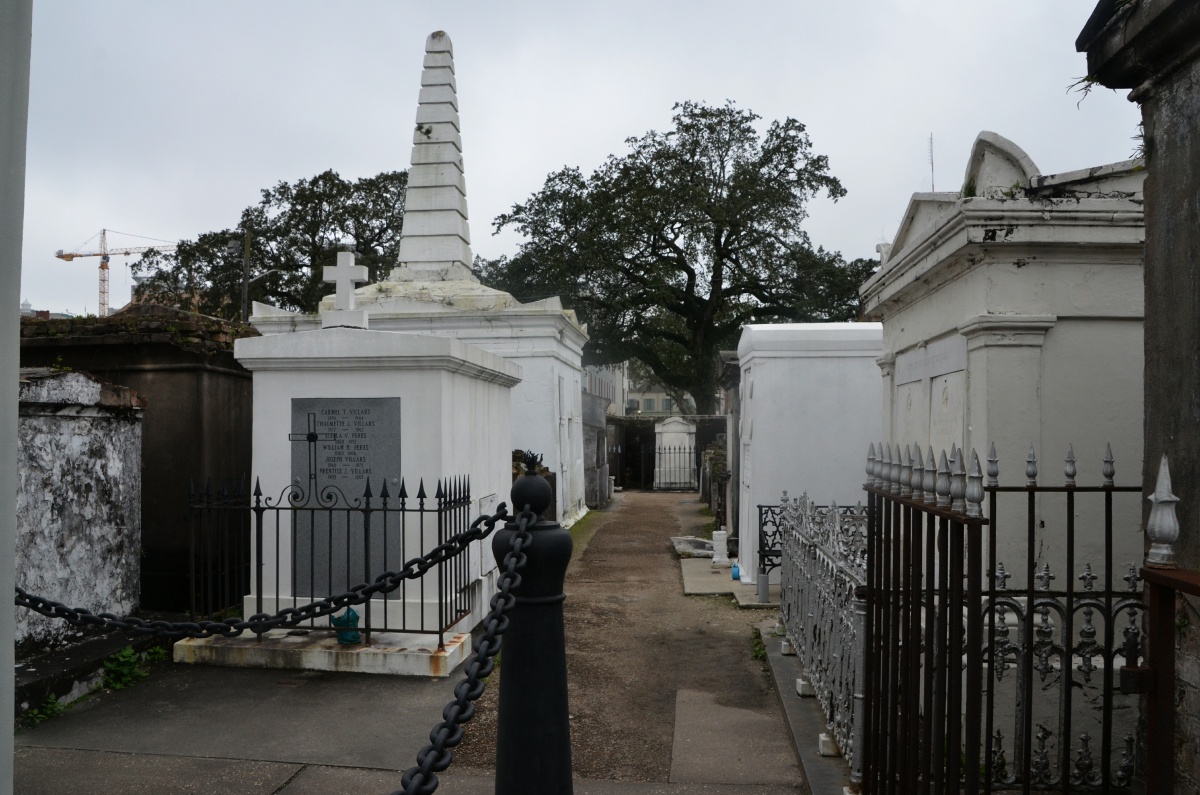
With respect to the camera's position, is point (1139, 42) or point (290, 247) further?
point (290, 247)

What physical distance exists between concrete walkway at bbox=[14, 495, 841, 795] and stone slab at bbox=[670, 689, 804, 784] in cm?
1

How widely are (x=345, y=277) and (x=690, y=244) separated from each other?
2427 cm

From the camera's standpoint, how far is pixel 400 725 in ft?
18.3

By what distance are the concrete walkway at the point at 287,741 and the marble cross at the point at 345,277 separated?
3405 millimetres

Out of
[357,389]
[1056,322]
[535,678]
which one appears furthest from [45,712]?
[1056,322]

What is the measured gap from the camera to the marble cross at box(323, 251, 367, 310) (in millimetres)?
8578

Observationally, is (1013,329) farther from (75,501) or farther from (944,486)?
(75,501)

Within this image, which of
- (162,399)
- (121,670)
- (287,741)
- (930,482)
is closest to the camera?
(930,482)

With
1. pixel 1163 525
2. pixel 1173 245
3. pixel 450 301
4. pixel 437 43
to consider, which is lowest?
pixel 1163 525

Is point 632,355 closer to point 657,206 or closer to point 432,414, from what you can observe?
point 657,206

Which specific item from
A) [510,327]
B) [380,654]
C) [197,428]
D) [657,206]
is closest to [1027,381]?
[380,654]

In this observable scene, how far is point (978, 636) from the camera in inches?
103

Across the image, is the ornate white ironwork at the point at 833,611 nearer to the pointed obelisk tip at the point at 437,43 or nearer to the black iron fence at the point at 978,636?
the black iron fence at the point at 978,636

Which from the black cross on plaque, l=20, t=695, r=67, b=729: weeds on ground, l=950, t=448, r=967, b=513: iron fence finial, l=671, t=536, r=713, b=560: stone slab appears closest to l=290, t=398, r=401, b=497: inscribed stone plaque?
the black cross on plaque
